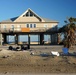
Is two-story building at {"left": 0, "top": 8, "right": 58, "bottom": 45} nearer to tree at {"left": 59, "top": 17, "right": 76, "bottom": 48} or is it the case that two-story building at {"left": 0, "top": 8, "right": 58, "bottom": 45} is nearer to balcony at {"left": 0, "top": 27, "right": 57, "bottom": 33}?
balcony at {"left": 0, "top": 27, "right": 57, "bottom": 33}

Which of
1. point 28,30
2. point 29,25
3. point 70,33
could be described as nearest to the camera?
point 70,33

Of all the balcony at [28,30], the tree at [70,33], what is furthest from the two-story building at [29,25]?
the tree at [70,33]

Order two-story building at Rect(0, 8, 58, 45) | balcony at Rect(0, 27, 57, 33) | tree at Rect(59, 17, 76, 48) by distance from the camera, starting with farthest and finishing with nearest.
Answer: two-story building at Rect(0, 8, 58, 45)
balcony at Rect(0, 27, 57, 33)
tree at Rect(59, 17, 76, 48)

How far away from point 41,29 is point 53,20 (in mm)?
4846

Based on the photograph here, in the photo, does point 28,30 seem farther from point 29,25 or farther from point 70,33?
point 70,33

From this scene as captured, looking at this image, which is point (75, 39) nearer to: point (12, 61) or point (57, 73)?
point (12, 61)

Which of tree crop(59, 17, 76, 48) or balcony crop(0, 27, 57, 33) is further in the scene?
balcony crop(0, 27, 57, 33)

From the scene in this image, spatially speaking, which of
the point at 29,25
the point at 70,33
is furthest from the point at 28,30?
the point at 70,33

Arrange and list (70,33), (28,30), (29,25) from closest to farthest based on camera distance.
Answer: (70,33)
(28,30)
(29,25)

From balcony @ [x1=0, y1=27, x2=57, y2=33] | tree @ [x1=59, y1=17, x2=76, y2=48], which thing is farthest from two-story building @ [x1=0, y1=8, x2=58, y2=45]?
tree @ [x1=59, y1=17, x2=76, y2=48]

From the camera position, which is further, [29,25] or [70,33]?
[29,25]

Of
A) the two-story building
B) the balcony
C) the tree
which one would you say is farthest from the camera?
the two-story building

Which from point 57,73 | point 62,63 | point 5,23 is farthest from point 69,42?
point 5,23

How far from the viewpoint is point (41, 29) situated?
201 feet
